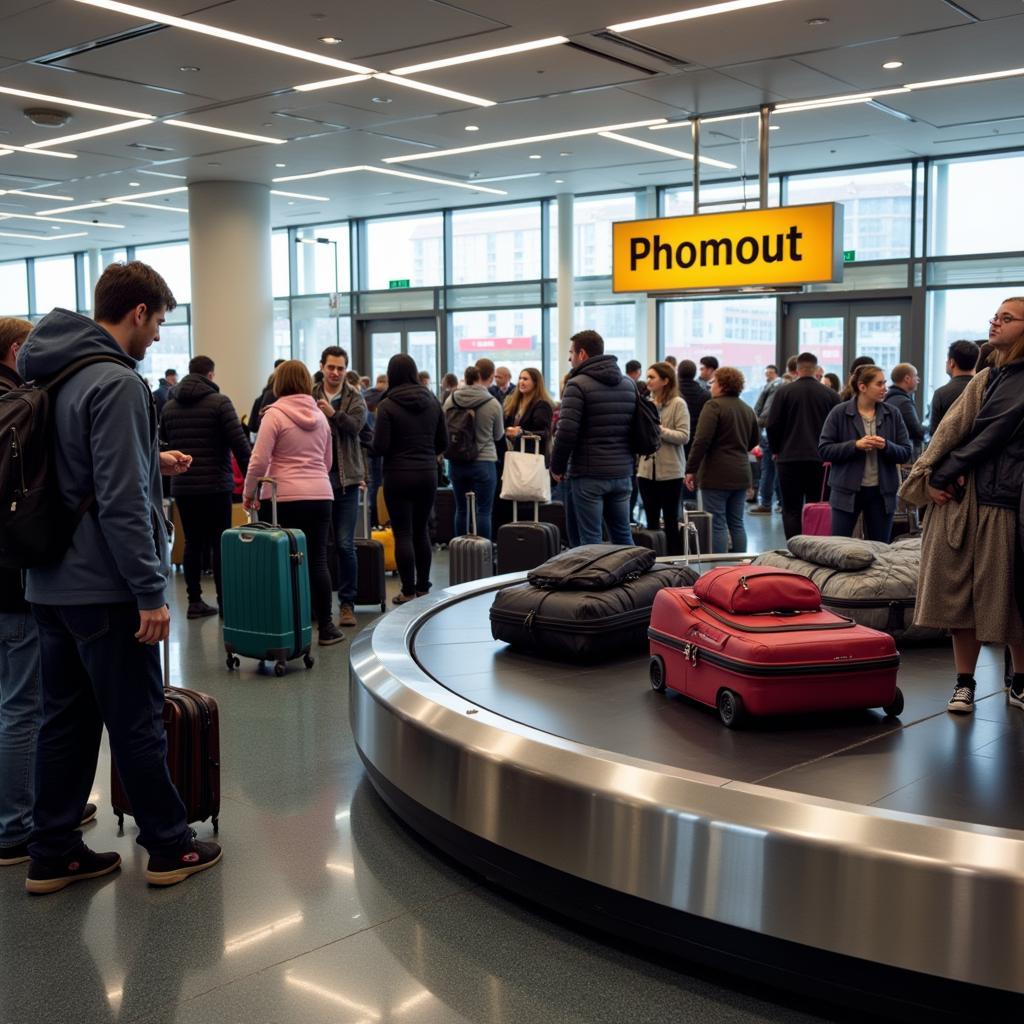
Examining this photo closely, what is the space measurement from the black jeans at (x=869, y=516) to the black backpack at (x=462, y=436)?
300 cm

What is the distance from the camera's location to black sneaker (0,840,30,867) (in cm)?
369

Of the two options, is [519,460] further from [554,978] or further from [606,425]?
[554,978]

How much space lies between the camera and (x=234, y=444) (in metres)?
7.71

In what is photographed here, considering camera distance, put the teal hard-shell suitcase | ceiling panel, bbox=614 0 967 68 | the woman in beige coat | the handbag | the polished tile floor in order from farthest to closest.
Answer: the woman in beige coat
the handbag
ceiling panel, bbox=614 0 967 68
the teal hard-shell suitcase
the polished tile floor

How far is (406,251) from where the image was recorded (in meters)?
19.3

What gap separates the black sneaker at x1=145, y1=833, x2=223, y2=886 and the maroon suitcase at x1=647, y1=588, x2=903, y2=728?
1.70 meters

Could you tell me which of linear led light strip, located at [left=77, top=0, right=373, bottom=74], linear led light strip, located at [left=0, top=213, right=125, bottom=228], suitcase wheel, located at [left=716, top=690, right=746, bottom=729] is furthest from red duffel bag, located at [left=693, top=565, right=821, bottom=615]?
linear led light strip, located at [left=0, top=213, right=125, bottom=228]

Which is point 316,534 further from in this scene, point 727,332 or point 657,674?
point 727,332

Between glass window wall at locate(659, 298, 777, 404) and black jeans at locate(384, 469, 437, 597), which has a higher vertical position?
glass window wall at locate(659, 298, 777, 404)

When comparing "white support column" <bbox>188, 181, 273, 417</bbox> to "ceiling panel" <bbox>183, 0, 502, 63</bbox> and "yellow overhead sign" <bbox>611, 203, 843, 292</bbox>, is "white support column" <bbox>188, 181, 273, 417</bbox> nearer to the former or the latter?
"ceiling panel" <bbox>183, 0, 502, 63</bbox>

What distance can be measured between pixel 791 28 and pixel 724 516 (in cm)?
366

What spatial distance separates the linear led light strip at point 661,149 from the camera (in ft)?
41.3

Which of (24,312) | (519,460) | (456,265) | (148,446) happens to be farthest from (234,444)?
(24,312)

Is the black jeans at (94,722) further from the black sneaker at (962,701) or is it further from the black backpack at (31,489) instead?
the black sneaker at (962,701)
